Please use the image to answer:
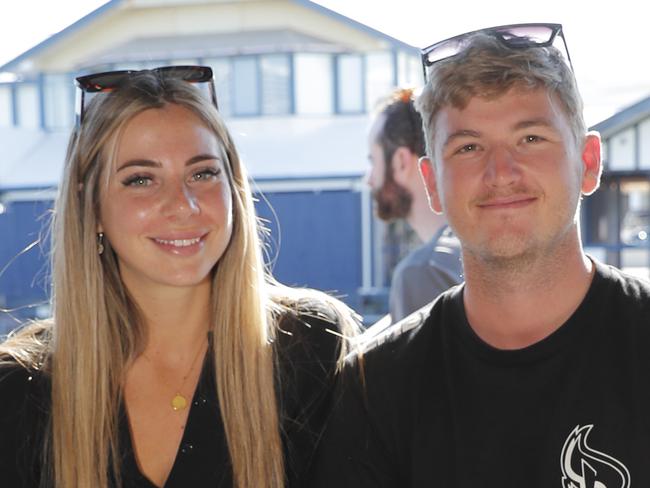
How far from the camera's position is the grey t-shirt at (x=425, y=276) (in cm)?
283

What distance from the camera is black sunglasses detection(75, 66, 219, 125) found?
230cm

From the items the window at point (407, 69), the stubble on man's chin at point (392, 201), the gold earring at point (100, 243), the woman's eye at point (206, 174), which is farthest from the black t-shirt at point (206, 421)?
the window at point (407, 69)

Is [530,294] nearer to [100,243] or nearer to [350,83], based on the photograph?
[100,243]

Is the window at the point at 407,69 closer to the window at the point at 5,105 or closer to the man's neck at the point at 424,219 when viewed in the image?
the window at the point at 5,105

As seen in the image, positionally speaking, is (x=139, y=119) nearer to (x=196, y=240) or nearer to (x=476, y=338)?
(x=196, y=240)

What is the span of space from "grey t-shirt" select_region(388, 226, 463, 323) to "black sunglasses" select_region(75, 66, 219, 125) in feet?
2.90

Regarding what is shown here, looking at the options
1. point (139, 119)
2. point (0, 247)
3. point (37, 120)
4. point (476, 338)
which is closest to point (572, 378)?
point (476, 338)

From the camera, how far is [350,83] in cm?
1606

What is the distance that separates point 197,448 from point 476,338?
77 centimetres

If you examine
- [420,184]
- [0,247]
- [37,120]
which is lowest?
[0,247]

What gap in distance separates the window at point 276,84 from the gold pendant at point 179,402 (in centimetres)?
1400

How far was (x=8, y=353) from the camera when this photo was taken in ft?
7.18

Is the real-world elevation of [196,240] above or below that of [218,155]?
below

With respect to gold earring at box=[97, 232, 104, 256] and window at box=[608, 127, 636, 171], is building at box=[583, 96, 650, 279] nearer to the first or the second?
window at box=[608, 127, 636, 171]
